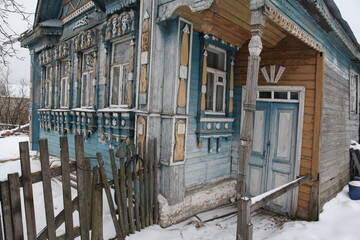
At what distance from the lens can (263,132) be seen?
18.2ft

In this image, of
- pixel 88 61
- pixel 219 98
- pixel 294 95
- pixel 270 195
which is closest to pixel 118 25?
pixel 88 61

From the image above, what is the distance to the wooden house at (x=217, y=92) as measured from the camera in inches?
168

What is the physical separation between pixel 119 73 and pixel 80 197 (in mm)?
3341

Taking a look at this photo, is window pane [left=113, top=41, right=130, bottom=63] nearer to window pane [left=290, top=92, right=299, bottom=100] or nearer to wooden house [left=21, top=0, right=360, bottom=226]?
wooden house [left=21, top=0, right=360, bottom=226]

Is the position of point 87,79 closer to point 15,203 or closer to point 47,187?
point 47,187

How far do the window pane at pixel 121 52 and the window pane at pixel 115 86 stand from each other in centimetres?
20

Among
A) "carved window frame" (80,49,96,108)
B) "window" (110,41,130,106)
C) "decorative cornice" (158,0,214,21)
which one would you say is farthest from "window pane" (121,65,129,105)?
"decorative cornice" (158,0,214,21)

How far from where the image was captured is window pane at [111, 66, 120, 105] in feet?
19.0

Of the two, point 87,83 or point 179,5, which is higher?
point 179,5

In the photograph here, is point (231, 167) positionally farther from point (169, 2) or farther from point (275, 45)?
point (169, 2)

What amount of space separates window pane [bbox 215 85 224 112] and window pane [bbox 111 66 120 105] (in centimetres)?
228

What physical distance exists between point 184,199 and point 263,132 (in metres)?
2.34

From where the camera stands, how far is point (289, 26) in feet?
12.4

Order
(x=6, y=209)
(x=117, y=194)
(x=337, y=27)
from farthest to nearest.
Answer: (x=337, y=27)
(x=117, y=194)
(x=6, y=209)
